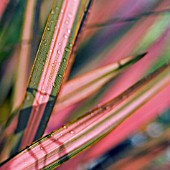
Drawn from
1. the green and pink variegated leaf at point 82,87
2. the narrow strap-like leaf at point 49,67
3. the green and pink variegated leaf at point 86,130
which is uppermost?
the narrow strap-like leaf at point 49,67

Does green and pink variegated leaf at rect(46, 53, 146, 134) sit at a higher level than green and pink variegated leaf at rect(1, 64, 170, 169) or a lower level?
higher

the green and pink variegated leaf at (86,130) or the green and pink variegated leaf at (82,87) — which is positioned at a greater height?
the green and pink variegated leaf at (82,87)

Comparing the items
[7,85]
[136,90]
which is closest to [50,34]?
[7,85]

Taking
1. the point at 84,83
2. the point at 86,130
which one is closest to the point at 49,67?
the point at 84,83

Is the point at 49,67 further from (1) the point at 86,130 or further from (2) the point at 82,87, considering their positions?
(1) the point at 86,130

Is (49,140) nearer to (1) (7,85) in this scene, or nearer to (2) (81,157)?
(2) (81,157)
